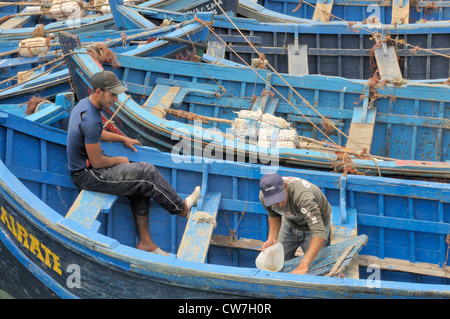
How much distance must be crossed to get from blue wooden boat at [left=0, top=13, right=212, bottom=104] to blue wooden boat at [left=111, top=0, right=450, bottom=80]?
1.01m

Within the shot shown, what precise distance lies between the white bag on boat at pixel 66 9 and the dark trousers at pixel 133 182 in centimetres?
687

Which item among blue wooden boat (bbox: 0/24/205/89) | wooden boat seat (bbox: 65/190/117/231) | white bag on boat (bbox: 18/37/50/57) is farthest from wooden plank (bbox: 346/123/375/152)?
white bag on boat (bbox: 18/37/50/57)

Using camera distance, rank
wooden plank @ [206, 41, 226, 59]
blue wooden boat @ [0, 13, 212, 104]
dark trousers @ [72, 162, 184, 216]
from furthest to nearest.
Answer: wooden plank @ [206, 41, 226, 59] < blue wooden boat @ [0, 13, 212, 104] < dark trousers @ [72, 162, 184, 216]

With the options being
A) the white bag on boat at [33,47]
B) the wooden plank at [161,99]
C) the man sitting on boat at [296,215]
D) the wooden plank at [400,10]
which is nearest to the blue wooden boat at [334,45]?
the white bag on boat at [33,47]

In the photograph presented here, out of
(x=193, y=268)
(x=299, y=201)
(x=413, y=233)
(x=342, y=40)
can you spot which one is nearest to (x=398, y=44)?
(x=342, y=40)

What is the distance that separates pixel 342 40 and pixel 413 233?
5.32 m

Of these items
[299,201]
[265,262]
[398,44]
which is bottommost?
[265,262]

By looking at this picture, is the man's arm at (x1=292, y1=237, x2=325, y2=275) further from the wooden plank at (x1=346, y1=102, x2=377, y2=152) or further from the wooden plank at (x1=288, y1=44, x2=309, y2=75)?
the wooden plank at (x1=288, y1=44, x2=309, y2=75)

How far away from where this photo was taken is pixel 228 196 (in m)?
6.71

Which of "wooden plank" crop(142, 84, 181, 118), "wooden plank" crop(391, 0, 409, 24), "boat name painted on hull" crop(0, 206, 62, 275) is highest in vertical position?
"wooden plank" crop(391, 0, 409, 24)

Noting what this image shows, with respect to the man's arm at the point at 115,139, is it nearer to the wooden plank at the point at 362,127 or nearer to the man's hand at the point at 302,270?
the man's hand at the point at 302,270

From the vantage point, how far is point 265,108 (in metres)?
8.67

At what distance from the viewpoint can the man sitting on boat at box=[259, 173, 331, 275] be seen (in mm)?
5320
